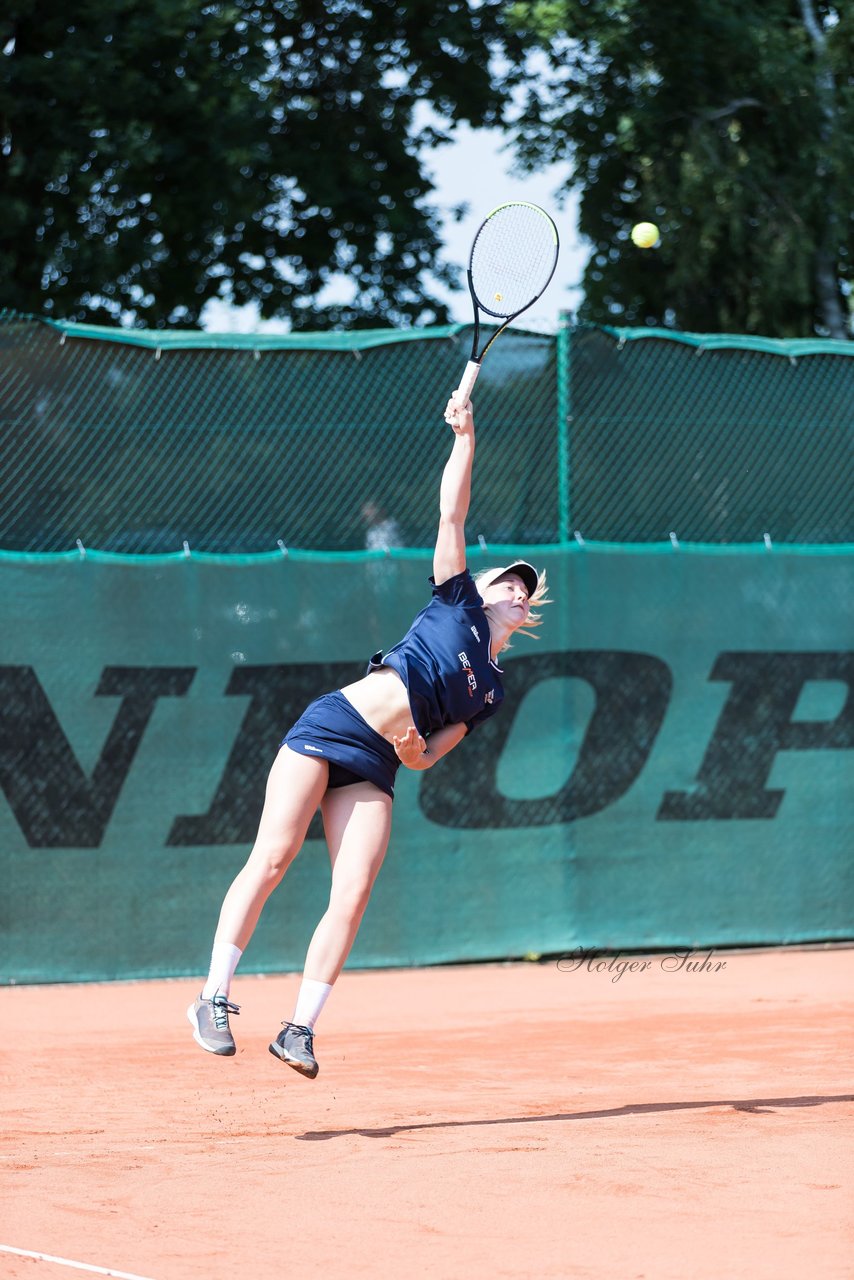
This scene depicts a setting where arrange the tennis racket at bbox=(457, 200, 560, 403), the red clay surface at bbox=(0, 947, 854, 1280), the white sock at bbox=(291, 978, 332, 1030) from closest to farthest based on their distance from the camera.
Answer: the red clay surface at bbox=(0, 947, 854, 1280) → the white sock at bbox=(291, 978, 332, 1030) → the tennis racket at bbox=(457, 200, 560, 403)

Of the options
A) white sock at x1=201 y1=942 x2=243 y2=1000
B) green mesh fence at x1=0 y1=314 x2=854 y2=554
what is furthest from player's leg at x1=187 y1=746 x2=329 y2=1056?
green mesh fence at x1=0 y1=314 x2=854 y2=554

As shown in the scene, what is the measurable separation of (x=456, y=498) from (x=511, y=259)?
5.17 feet

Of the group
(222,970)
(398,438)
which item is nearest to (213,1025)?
(222,970)

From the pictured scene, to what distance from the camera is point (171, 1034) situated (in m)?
6.18

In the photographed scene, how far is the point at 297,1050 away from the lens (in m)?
4.25

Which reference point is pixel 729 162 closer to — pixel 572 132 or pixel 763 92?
pixel 763 92

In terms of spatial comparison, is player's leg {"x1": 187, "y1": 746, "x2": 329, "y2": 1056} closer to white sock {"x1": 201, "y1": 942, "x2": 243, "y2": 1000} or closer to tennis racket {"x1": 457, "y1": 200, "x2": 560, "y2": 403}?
white sock {"x1": 201, "y1": 942, "x2": 243, "y2": 1000}

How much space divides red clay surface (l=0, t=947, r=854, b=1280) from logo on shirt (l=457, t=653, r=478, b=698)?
4.11ft

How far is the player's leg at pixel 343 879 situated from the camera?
14.5 feet

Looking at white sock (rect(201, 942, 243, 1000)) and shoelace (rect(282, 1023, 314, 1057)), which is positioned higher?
white sock (rect(201, 942, 243, 1000))

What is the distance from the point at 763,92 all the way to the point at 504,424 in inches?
417

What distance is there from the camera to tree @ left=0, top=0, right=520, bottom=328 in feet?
44.9

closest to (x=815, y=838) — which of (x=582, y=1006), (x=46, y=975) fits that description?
(x=582, y=1006)

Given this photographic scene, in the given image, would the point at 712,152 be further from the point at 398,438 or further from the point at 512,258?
the point at 512,258
